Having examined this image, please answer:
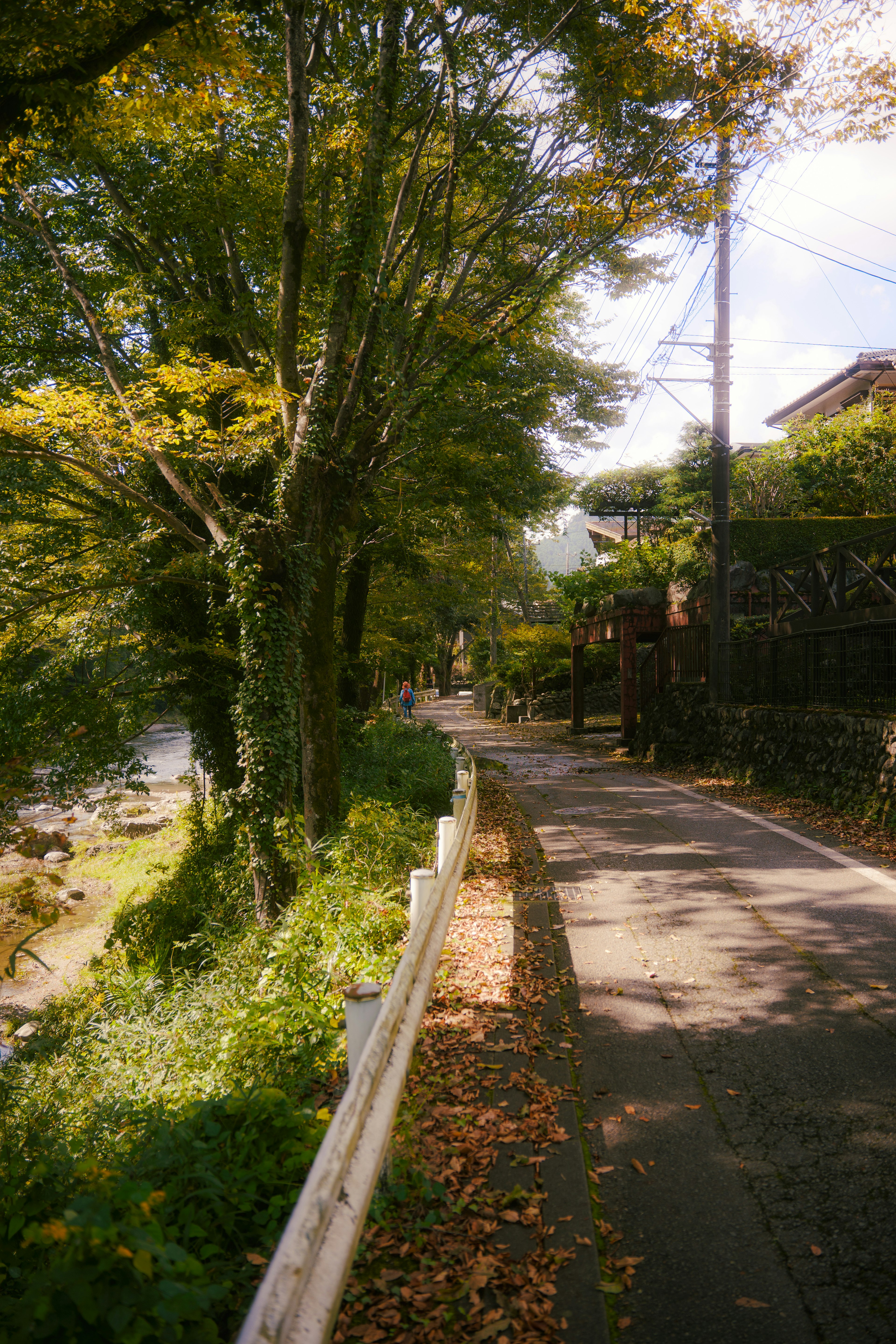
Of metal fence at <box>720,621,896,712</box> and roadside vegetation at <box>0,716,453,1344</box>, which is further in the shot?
metal fence at <box>720,621,896,712</box>

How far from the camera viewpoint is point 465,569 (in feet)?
82.8

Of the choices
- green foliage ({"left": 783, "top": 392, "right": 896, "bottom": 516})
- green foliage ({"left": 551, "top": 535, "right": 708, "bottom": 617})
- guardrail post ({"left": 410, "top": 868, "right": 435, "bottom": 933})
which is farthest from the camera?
green foliage ({"left": 551, "top": 535, "right": 708, "bottom": 617})

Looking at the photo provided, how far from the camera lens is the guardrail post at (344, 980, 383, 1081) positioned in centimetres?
304

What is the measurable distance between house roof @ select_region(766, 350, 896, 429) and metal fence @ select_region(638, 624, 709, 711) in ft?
31.8

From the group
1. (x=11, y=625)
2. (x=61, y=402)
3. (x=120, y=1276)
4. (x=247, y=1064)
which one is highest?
(x=61, y=402)

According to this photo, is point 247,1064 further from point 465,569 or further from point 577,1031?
point 465,569

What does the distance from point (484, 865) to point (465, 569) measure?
17529 mm

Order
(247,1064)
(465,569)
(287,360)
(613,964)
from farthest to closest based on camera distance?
(465,569), (287,360), (613,964), (247,1064)

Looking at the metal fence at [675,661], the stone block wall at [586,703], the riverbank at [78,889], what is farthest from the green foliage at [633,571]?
the riverbank at [78,889]

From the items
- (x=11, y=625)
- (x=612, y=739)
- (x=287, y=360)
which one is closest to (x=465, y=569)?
(x=612, y=739)

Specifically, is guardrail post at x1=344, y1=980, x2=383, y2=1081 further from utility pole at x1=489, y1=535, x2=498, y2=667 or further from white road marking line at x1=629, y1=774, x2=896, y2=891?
utility pole at x1=489, y1=535, x2=498, y2=667

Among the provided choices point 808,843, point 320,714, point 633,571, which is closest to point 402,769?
point 320,714

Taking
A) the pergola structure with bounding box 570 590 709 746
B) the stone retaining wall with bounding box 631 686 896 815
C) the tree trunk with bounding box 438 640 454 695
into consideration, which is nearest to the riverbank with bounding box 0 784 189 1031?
the stone retaining wall with bounding box 631 686 896 815

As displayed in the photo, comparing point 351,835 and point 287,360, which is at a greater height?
point 287,360
